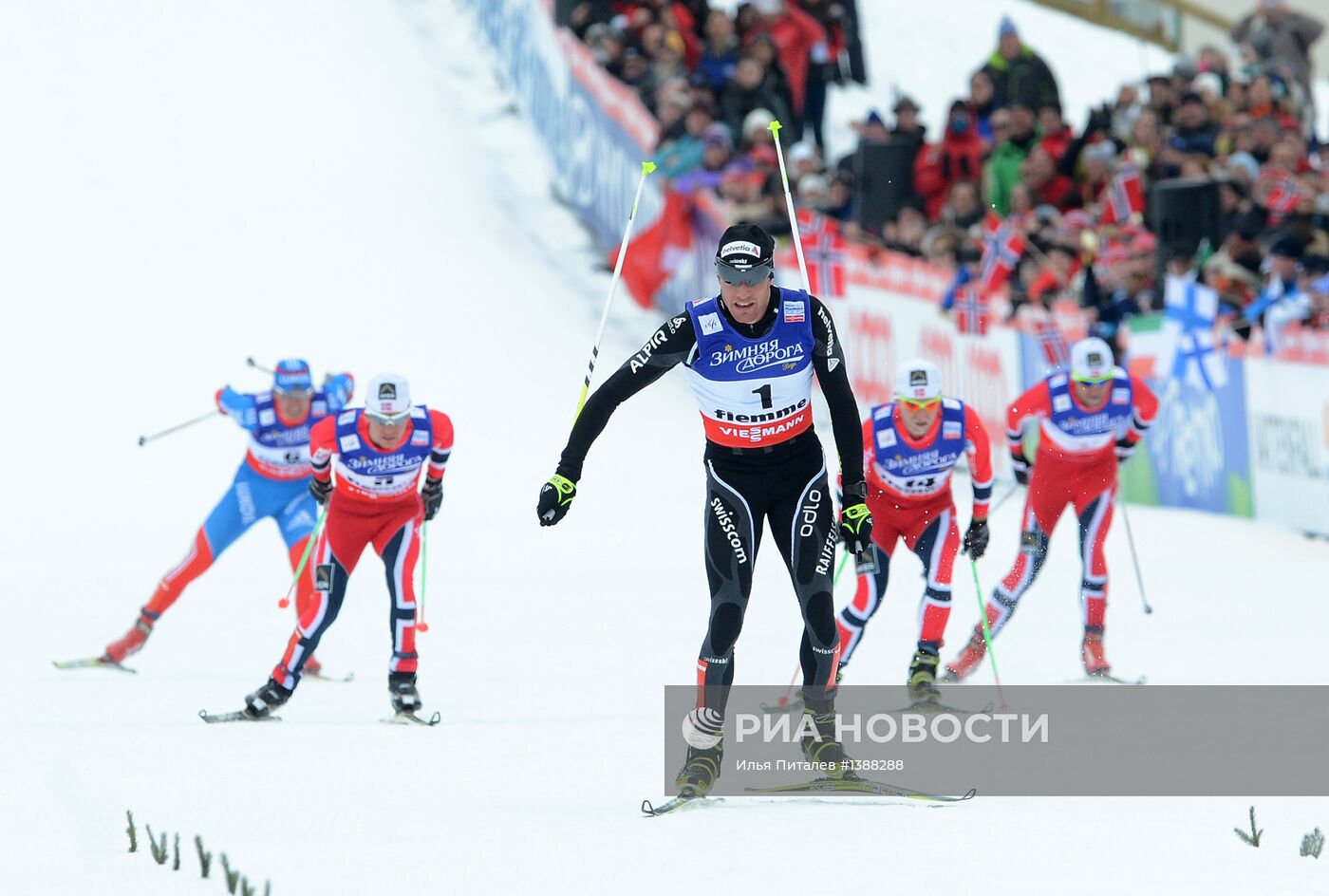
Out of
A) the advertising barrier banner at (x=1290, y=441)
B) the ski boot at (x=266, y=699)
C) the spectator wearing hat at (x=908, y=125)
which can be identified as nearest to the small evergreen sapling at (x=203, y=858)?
the ski boot at (x=266, y=699)

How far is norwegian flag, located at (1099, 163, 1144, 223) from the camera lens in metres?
16.2

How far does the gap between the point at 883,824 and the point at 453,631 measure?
20.5ft

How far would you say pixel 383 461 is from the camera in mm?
9320

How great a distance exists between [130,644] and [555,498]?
5.21m

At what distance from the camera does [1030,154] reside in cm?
1717

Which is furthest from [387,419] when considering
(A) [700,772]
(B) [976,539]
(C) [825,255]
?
(C) [825,255]

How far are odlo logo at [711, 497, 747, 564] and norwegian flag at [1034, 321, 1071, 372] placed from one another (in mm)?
9261

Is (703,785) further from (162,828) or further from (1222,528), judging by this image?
(1222,528)

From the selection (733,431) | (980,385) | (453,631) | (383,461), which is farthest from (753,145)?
(733,431)

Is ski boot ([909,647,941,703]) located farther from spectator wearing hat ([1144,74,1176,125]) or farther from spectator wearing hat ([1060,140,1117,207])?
spectator wearing hat ([1144,74,1176,125])

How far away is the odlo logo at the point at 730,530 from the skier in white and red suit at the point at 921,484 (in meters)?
2.78

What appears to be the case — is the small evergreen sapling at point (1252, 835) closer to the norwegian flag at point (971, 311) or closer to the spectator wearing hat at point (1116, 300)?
the spectator wearing hat at point (1116, 300)

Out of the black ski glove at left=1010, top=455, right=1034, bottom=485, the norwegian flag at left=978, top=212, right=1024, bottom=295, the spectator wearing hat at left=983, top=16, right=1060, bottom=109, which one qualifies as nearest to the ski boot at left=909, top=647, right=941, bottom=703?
the black ski glove at left=1010, top=455, right=1034, bottom=485

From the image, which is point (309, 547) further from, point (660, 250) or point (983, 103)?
point (983, 103)
